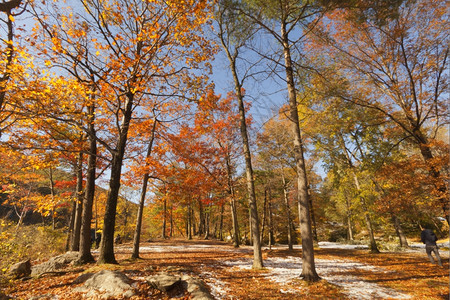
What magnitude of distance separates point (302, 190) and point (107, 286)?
19.8 feet

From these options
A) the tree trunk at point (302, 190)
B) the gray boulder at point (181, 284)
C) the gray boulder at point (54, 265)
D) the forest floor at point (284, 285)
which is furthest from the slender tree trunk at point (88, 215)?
the tree trunk at point (302, 190)

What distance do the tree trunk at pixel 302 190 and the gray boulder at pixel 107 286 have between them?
16.1 feet

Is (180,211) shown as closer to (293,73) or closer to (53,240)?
(53,240)

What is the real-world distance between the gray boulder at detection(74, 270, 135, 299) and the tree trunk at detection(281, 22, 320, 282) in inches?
194

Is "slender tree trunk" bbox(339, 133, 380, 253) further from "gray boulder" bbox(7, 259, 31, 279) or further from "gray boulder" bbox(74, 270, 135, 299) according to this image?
"gray boulder" bbox(7, 259, 31, 279)

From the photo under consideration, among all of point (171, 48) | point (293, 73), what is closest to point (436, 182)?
point (293, 73)

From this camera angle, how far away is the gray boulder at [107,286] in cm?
440

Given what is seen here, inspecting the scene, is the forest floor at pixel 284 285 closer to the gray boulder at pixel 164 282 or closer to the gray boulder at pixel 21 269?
the gray boulder at pixel 164 282

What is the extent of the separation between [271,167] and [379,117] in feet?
25.1

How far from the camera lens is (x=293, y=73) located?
7824mm

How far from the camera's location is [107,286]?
4633 millimetres

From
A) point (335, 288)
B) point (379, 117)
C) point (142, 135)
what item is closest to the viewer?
point (335, 288)

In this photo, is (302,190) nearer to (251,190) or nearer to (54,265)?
(251,190)

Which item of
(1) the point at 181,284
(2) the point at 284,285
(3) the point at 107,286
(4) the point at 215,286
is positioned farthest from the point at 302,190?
(3) the point at 107,286
